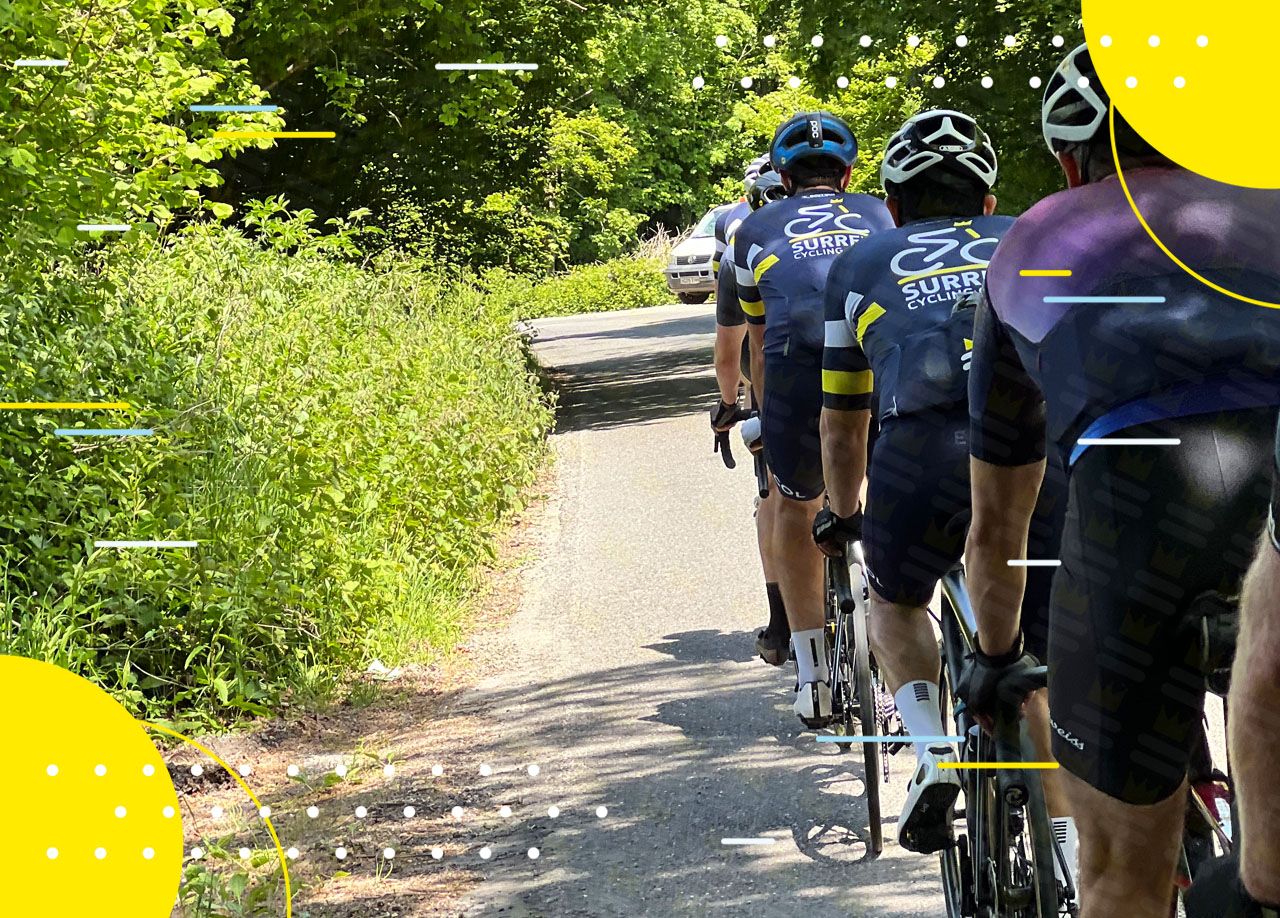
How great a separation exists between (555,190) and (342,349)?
13186mm

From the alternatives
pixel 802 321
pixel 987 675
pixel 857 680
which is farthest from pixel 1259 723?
pixel 802 321

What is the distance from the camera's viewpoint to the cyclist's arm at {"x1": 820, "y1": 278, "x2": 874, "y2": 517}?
5.03 m

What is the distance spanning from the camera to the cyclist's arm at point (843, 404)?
5031 mm

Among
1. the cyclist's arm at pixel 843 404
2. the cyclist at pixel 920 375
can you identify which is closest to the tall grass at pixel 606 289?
the cyclist's arm at pixel 843 404

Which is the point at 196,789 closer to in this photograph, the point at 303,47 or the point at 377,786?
the point at 377,786

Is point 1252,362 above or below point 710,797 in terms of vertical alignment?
above

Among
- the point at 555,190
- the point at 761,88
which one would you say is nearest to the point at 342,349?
the point at 555,190

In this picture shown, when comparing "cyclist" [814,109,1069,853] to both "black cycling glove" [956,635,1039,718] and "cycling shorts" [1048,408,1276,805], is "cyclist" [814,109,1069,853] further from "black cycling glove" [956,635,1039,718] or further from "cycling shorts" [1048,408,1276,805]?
"cycling shorts" [1048,408,1276,805]

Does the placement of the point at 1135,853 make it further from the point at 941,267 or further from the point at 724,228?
the point at 724,228

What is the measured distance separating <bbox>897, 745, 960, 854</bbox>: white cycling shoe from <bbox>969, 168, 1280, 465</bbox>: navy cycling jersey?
60.8 inches

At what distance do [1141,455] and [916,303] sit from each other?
76.1 inches

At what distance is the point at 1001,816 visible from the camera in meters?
4.00

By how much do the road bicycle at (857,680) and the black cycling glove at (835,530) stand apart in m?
0.15

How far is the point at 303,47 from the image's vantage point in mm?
17859
